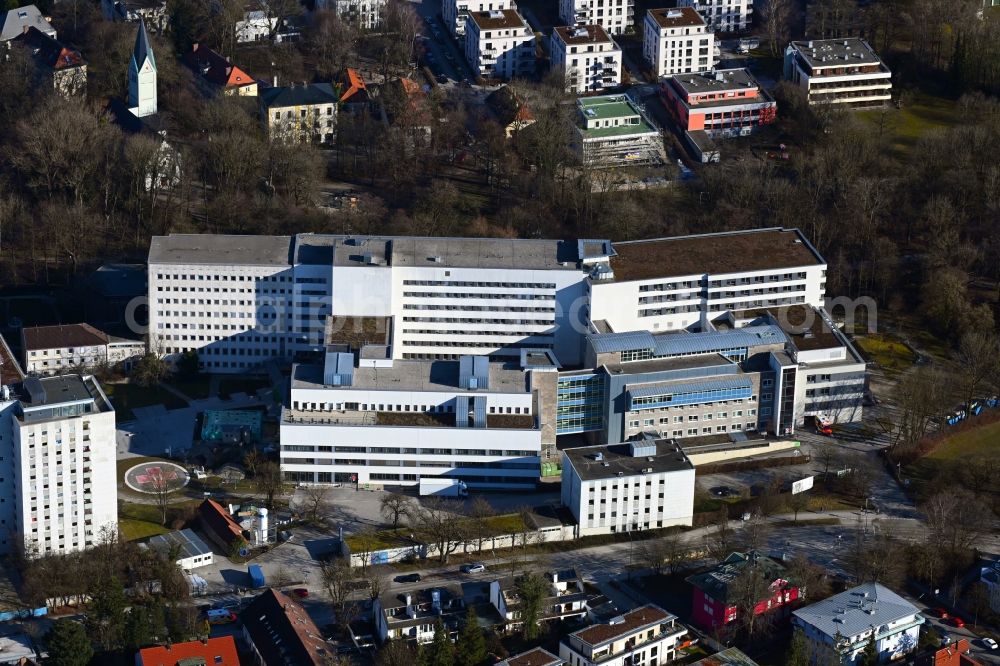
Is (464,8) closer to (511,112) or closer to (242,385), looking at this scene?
(511,112)

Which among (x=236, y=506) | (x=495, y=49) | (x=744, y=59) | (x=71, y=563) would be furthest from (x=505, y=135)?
(x=71, y=563)

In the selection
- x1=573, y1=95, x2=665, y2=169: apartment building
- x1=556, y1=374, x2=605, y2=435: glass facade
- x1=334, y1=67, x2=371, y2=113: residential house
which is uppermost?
x1=334, y1=67, x2=371, y2=113: residential house

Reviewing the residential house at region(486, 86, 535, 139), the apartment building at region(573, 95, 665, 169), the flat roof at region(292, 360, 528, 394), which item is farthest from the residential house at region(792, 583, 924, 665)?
the residential house at region(486, 86, 535, 139)

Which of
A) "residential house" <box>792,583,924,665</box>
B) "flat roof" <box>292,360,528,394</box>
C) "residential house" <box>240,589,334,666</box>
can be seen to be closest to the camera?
"residential house" <box>240,589,334,666</box>

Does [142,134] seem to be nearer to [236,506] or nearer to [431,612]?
[236,506]

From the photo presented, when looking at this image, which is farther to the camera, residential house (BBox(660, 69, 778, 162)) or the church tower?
residential house (BBox(660, 69, 778, 162))

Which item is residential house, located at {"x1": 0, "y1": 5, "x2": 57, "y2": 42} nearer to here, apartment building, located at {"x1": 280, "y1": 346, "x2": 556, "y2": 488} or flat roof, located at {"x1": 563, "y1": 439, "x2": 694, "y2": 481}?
apartment building, located at {"x1": 280, "y1": 346, "x2": 556, "y2": 488}
